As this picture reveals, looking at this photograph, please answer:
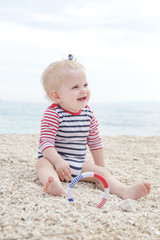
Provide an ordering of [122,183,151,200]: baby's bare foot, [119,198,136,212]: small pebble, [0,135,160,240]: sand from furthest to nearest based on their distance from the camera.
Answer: [122,183,151,200]: baby's bare foot
[119,198,136,212]: small pebble
[0,135,160,240]: sand

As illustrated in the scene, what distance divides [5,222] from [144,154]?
3707 millimetres

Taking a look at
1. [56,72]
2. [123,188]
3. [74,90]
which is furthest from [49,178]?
[56,72]

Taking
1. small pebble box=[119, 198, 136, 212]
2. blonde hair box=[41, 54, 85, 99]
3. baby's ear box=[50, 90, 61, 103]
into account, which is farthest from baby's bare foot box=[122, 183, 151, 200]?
blonde hair box=[41, 54, 85, 99]

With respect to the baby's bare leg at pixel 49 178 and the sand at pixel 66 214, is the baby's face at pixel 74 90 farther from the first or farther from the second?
the sand at pixel 66 214

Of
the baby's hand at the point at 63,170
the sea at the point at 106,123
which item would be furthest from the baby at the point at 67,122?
the sea at the point at 106,123

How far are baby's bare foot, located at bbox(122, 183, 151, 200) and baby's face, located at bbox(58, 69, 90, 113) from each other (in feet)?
2.88

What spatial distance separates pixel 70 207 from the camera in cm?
199

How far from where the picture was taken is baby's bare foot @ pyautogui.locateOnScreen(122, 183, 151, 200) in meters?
2.48

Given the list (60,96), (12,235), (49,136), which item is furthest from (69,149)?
(12,235)

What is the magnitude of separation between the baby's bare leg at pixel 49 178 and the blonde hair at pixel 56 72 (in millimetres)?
709

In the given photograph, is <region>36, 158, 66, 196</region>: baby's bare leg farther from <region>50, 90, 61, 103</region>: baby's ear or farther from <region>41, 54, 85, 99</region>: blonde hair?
<region>41, 54, 85, 99</region>: blonde hair

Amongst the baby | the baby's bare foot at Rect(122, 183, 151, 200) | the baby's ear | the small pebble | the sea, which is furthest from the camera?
the sea

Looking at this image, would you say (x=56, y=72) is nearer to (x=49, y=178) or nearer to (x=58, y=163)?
(x=58, y=163)

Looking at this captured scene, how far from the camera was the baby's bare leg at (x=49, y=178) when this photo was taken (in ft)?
7.36
